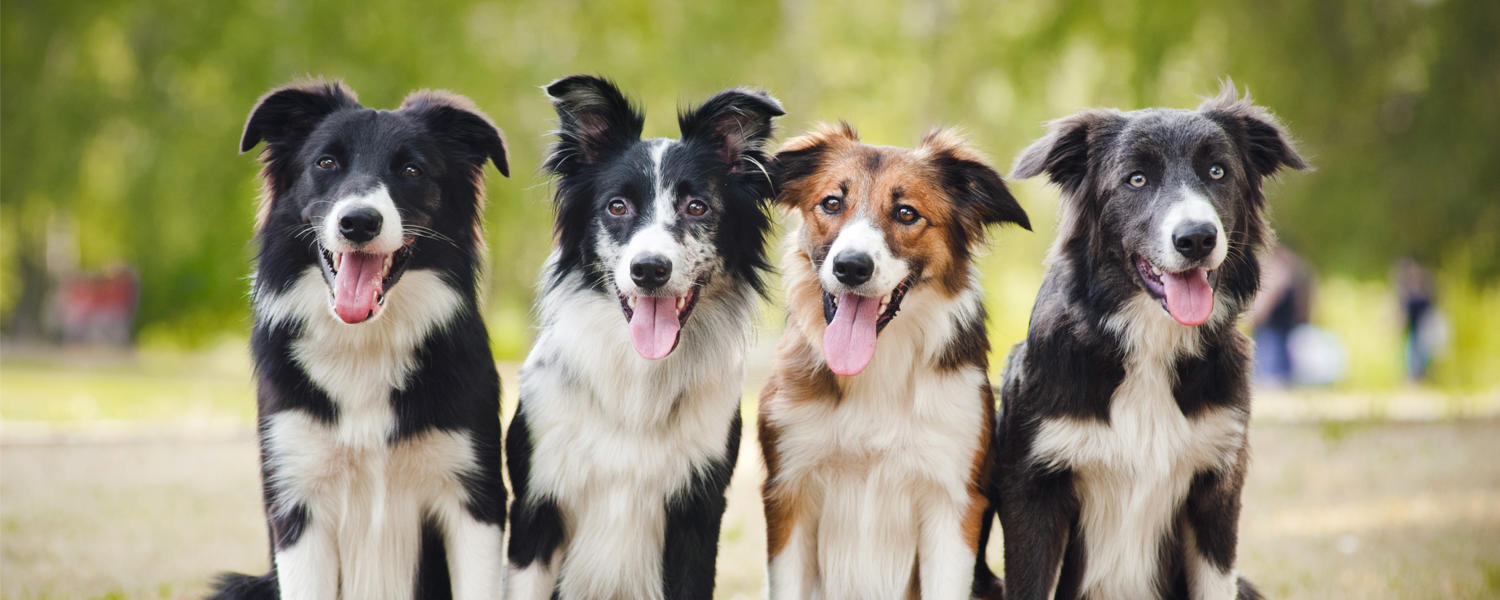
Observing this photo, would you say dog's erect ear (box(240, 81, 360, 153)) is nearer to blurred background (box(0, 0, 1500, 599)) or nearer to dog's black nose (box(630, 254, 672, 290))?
dog's black nose (box(630, 254, 672, 290))

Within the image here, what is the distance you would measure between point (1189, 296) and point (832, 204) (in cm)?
122

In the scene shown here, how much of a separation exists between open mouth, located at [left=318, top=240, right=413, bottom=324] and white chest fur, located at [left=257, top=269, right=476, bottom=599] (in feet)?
0.27

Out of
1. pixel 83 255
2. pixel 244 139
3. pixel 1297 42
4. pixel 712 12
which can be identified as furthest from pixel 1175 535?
A: pixel 83 255

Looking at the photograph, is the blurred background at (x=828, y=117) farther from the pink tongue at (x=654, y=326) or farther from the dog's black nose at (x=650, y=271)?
the dog's black nose at (x=650, y=271)

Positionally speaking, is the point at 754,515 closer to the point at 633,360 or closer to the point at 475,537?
the point at 633,360

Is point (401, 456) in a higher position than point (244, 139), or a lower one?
lower

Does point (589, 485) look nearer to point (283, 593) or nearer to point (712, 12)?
point (283, 593)

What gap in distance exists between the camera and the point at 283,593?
3.67 meters

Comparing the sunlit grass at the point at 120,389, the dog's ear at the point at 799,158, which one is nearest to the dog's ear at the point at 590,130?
the dog's ear at the point at 799,158

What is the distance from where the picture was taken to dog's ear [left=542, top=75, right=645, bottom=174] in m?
4.07

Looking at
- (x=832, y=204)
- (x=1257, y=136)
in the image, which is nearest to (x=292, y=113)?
(x=832, y=204)

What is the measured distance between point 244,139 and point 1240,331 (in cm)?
345

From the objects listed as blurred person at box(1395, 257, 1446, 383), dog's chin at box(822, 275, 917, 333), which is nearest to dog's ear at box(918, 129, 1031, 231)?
dog's chin at box(822, 275, 917, 333)

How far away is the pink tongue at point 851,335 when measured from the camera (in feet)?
12.6
